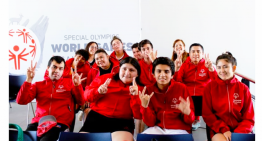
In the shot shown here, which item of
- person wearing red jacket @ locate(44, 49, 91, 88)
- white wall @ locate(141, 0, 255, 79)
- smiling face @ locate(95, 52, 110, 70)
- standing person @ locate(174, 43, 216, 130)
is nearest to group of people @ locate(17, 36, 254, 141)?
smiling face @ locate(95, 52, 110, 70)

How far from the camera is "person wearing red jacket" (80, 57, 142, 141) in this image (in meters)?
1.95

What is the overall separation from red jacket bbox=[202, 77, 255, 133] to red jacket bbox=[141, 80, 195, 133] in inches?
7.1

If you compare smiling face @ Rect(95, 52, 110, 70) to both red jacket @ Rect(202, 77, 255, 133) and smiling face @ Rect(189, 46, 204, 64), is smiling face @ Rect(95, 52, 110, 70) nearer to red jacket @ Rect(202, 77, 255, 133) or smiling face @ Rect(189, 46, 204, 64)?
smiling face @ Rect(189, 46, 204, 64)

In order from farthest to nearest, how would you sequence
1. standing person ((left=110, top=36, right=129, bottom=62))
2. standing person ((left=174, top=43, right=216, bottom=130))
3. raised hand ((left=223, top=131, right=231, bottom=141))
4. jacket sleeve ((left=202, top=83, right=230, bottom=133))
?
standing person ((left=110, top=36, right=129, bottom=62)) < standing person ((left=174, top=43, right=216, bottom=130)) < jacket sleeve ((left=202, top=83, right=230, bottom=133)) < raised hand ((left=223, top=131, right=231, bottom=141))

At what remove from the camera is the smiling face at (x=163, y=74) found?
6.24ft

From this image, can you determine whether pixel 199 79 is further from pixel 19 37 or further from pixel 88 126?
pixel 19 37

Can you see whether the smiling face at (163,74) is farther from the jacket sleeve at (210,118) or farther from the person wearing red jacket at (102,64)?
the person wearing red jacket at (102,64)

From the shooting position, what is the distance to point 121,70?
6.89ft

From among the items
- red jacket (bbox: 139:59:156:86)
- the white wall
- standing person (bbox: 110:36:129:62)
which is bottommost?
red jacket (bbox: 139:59:156:86)

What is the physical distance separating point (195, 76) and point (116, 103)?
134cm

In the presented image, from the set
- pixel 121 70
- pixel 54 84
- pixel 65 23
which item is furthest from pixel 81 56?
pixel 65 23

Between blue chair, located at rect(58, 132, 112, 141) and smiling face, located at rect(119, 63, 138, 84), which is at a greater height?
smiling face, located at rect(119, 63, 138, 84)

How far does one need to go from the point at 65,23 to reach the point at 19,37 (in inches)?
41.2

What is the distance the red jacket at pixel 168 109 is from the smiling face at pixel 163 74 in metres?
0.07
